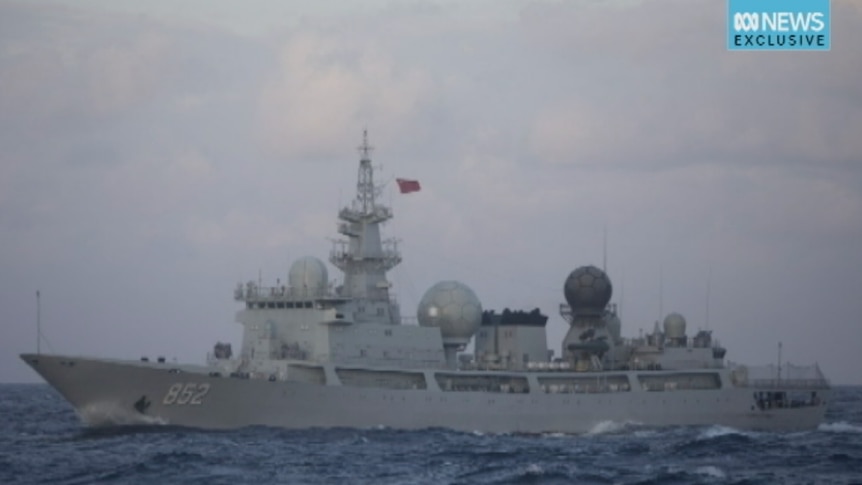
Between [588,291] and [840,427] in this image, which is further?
[840,427]

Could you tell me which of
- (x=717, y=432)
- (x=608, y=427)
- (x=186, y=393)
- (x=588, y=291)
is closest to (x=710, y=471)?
(x=717, y=432)

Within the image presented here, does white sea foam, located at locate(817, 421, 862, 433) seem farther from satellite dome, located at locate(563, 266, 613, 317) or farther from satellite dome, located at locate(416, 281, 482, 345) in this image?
satellite dome, located at locate(416, 281, 482, 345)

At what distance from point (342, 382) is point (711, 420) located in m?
17.3

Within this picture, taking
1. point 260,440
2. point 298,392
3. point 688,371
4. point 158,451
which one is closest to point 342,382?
point 298,392

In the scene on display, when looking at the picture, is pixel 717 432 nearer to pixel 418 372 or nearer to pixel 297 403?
pixel 418 372

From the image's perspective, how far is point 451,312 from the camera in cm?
6100

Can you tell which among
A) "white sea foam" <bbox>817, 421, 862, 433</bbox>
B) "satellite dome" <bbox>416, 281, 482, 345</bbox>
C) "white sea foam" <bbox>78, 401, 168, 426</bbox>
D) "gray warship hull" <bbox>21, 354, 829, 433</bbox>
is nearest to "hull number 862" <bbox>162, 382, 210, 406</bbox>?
"gray warship hull" <bbox>21, 354, 829, 433</bbox>

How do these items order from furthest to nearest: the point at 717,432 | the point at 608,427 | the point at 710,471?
the point at 608,427, the point at 717,432, the point at 710,471

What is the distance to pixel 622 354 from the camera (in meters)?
65.8

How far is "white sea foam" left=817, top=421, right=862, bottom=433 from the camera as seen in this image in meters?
64.5

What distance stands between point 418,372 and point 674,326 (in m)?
14.7

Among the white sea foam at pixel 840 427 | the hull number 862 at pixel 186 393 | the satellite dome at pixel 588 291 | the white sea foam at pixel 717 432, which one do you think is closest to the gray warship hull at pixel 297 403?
the hull number 862 at pixel 186 393

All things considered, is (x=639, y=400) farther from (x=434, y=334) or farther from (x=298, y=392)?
(x=298, y=392)

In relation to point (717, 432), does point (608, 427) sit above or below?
above
